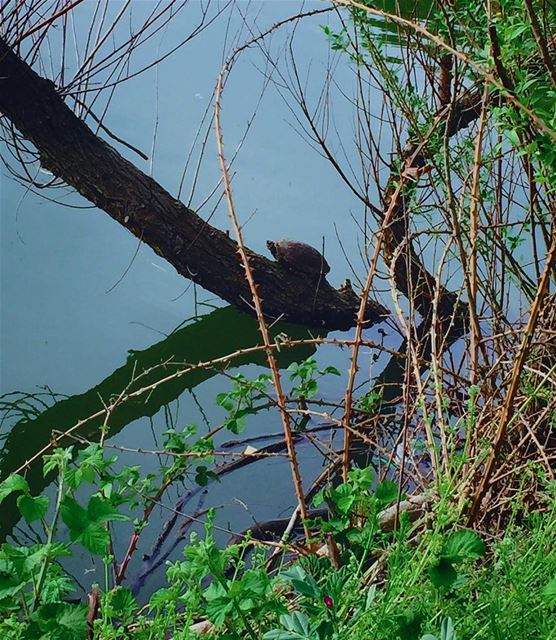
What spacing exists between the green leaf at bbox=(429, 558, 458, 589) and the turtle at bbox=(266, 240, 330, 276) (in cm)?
225

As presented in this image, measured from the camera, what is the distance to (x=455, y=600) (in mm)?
1009

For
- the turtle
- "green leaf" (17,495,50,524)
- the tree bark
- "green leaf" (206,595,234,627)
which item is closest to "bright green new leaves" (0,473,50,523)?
"green leaf" (17,495,50,524)

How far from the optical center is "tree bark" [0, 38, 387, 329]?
2.76m

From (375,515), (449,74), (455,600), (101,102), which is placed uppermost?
(101,102)

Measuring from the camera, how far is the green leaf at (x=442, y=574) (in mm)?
924

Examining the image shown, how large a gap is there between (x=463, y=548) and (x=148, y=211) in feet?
7.27

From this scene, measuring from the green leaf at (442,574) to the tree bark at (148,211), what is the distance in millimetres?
1750

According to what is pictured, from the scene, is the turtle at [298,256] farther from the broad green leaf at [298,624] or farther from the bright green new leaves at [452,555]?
the broad green leaf at [298,624]

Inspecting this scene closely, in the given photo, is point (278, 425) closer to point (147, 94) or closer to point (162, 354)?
point (162, 354)

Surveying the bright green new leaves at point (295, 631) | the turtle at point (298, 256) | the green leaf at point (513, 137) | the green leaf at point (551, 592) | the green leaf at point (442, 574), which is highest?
the turtle at point (298, 256)

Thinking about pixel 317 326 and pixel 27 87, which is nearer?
pixel 27 87

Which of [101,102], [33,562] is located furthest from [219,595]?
[101,102]

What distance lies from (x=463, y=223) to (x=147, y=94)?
7.86ft

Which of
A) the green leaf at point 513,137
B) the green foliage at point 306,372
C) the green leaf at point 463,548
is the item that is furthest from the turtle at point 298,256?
the green leaf at point 463,548
